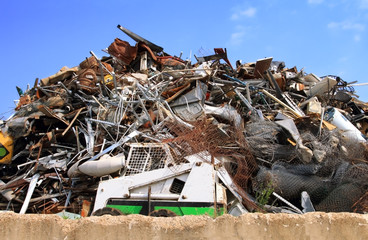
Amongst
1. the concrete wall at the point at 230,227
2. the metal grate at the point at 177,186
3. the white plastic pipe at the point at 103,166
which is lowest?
the concrete wall at the point at 230,227

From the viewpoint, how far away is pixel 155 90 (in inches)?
345

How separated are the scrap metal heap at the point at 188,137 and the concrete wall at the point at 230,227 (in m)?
2.36

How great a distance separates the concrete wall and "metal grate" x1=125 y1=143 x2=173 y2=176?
287cm

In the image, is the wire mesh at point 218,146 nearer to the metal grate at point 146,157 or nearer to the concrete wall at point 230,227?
the metal grate at point 146,157

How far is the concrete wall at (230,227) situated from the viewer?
3002 millimetres

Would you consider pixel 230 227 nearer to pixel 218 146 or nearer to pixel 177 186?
pixel 177 186

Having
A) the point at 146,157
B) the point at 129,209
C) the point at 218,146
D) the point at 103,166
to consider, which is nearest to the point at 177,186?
the point at 129,209

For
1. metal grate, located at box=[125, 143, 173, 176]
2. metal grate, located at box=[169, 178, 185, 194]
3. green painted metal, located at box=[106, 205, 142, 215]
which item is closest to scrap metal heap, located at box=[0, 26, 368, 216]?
metal grate, located at box=[125, 143, 173, 176]

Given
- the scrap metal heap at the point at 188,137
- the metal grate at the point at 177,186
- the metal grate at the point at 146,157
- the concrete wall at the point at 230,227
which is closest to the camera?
the concrete wall at the point at 230,227

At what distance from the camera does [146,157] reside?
6.40m

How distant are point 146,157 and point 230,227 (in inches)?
139

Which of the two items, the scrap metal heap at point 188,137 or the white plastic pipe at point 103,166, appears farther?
the white plastic pipe at point 103,166

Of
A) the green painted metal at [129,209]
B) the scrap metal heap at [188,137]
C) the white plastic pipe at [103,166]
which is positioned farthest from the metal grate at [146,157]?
the green painted metal at [129,209]

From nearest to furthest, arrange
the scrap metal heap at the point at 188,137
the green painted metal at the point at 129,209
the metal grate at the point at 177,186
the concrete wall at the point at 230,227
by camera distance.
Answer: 1. the concrete wall at the point at 230,227
2. the green painted metal at the point at 129,209
3. the metal grate at the point at 177,186
4. the scrap metal heap at the point at 188,137
